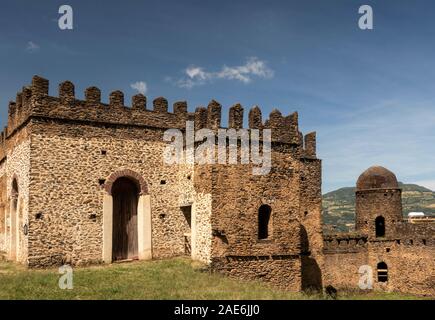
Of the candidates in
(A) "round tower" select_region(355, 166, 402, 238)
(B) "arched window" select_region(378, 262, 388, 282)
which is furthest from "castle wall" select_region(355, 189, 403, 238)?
(B) "arched window" select_region(378, 262, 388, 282)

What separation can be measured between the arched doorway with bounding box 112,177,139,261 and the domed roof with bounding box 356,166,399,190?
64.7ft

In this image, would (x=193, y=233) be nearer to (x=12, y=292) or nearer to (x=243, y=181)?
(x=243, y=181)

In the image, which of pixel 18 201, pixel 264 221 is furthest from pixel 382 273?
pixel 18 201

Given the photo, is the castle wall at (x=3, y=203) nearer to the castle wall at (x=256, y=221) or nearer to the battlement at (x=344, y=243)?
the castle wall at (x=256, y=221)

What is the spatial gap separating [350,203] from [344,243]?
99.4m

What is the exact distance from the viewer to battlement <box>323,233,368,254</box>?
2795 centimetres

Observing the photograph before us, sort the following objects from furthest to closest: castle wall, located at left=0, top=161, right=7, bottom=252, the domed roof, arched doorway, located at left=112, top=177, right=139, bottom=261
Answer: the domed roof < castle wall, located at left=0, top=161, right=7, bottom=252 < arched doorway, located at left=112, top=177, right=139, bottom=261

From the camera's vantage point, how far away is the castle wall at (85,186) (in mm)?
16391

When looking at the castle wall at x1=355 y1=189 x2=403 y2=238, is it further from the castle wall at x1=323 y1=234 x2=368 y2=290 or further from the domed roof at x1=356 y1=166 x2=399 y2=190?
the castle wall at x1=323 y1=234 x2=368 y2=290

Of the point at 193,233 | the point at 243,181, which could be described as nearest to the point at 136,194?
the point at 193,233

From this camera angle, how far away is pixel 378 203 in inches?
1244

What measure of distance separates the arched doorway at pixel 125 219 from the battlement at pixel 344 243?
14.0 metres

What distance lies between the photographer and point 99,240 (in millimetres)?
17328
